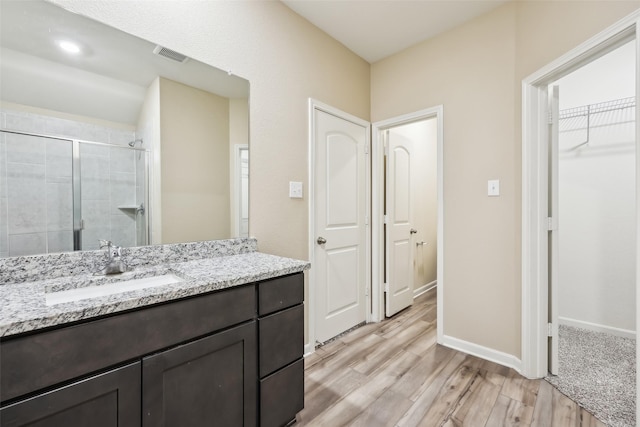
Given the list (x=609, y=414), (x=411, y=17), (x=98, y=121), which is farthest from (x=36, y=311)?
(x=411, y=17)

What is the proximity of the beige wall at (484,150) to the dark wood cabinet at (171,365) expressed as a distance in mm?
1519

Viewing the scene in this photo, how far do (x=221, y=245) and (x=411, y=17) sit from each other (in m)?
2.24

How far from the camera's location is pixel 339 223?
2.52m

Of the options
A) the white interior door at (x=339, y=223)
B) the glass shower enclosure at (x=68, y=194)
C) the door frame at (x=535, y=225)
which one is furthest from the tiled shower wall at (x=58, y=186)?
the door frame at (x=535, y=225)

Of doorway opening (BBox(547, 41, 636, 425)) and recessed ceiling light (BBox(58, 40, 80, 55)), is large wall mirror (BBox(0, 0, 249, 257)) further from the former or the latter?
doorway opening (BBox(547, 41, 636, 425))

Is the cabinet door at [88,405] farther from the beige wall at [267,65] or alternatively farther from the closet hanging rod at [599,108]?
the closet hanging rod at [599,108]

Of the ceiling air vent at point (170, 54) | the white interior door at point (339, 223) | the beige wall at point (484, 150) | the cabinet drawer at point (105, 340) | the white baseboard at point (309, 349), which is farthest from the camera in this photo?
the white interior door at point (339, 223)

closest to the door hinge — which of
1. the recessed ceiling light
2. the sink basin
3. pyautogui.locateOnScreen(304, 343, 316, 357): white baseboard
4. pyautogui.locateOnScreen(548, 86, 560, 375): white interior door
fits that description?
pyautogui.locateOnScreen(548, 86, 560, 375): white interior door

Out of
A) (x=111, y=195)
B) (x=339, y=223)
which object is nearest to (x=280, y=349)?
(x=111, y=195)

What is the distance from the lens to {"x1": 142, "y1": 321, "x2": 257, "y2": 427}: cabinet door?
96cm

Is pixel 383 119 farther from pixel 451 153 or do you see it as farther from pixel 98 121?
pixel 98 121

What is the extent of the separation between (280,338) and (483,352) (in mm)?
1734

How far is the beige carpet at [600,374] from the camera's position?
1.56m

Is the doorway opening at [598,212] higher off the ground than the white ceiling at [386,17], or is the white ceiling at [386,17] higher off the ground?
the white ceiling at [386,17]
